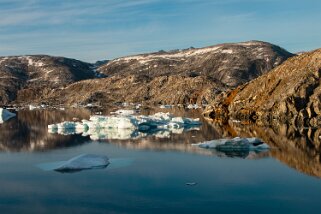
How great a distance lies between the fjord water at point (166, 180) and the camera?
25.1 metres

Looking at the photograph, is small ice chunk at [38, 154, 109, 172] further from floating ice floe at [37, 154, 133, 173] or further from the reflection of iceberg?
the reflection of iceberg

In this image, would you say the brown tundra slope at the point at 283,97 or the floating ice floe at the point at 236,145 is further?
the brown tundra slope at the point at 283,97

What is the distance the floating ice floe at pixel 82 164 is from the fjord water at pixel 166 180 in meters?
0.81

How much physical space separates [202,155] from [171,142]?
28.2ft

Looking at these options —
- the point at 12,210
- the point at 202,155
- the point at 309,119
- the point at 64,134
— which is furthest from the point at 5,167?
the point at 309,119

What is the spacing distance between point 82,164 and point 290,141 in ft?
76.8

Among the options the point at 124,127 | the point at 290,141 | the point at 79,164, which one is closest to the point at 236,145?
the point at 290,141

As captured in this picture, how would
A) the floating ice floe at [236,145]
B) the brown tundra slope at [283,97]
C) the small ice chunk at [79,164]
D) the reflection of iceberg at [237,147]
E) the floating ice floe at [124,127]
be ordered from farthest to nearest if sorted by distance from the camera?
the brown tundra slope at [283,97] → the floating ice floe at [124,127] → the floating ice floe at [236,145] → the reflection of iceberg at [237,147] → the small ice chunk at [79,164]

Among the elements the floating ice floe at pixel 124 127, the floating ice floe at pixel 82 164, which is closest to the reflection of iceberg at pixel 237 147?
the floating ice floe at pixel 82 164

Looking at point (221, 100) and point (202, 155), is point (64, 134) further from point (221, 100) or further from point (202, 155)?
point (221, 100)

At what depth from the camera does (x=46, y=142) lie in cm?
5203

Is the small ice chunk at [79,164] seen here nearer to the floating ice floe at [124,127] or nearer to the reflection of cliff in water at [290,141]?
the reflection of cliff in water at [290,141]

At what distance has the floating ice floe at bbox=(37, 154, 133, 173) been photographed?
1367 inches

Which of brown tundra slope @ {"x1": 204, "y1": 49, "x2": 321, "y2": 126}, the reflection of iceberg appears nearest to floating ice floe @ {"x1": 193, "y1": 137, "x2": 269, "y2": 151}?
the reflection of iceberg
